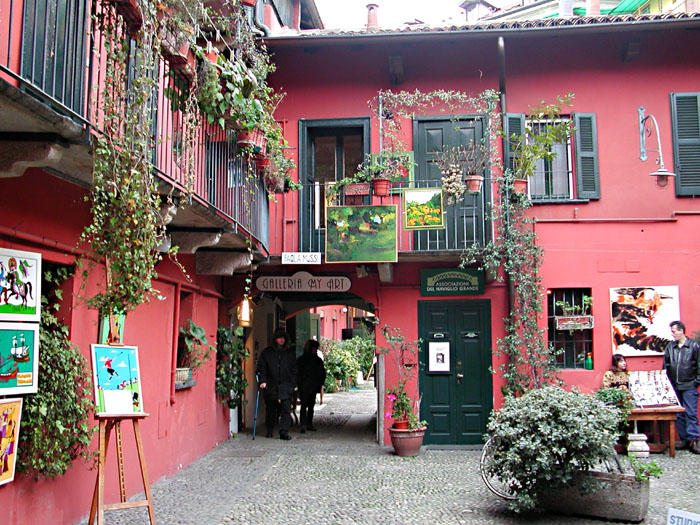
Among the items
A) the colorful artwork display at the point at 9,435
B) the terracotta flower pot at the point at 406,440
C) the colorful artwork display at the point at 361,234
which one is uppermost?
the colorful artwork display at the point at 361,234

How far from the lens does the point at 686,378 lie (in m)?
10.3

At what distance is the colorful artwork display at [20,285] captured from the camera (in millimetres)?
5211

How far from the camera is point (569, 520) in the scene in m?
6.63

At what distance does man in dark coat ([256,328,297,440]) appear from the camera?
1224 centimetres

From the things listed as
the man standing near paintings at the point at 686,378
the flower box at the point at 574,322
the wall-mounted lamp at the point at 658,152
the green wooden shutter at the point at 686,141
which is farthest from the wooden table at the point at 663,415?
the green wooden shutter at the point at 686,141

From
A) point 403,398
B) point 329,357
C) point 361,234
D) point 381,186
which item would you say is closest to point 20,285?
point 361,234

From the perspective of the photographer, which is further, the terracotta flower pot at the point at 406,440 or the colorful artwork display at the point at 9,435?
the terracotta flower pot at the point at 406,440

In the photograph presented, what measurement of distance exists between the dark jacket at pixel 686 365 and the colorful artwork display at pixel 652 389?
0.17 m

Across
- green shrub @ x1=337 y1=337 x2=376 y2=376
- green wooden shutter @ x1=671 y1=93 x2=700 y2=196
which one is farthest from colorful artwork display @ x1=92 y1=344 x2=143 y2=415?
green shrub @ x1=337 y1=337 x2=376 y2=376

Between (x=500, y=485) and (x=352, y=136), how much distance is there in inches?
261

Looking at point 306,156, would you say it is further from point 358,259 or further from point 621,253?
point 621,253

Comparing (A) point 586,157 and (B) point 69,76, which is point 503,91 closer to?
(A) point 586,157

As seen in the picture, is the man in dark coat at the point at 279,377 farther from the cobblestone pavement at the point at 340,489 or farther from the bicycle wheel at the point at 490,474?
the bicycle wheel at the point at 490,474

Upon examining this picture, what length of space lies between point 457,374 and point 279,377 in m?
3.15
